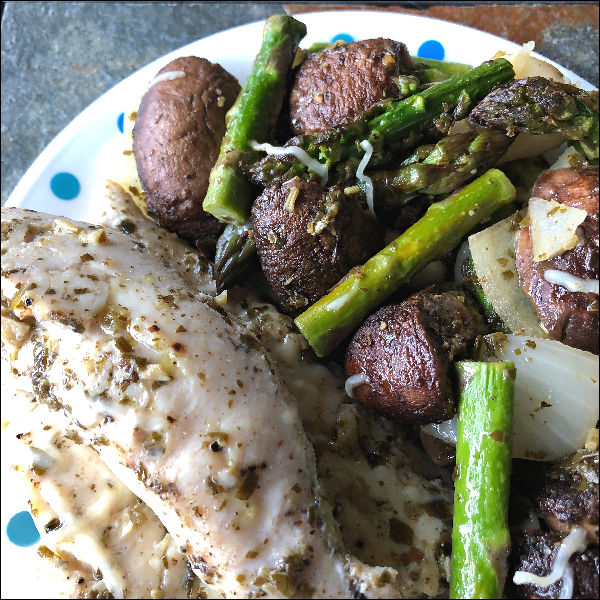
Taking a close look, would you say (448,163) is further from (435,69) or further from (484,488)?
(484,488)

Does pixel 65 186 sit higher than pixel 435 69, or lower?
lower

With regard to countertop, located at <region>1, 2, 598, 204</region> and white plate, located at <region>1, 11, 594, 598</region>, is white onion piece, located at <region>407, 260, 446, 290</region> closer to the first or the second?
white plate, located at <region>1, 11, 594, 598</region>

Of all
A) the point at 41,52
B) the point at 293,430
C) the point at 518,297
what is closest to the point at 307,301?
the point at 293,430

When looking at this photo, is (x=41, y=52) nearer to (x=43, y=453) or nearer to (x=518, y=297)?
(x=43, y=453)

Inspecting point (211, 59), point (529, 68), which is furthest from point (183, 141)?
point (529, 68)

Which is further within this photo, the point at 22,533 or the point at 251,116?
the point at 22,533

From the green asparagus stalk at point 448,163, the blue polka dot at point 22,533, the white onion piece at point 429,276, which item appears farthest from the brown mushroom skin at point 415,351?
the blue polka dot at point 22,533

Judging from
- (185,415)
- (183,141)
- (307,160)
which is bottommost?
(185,415)
